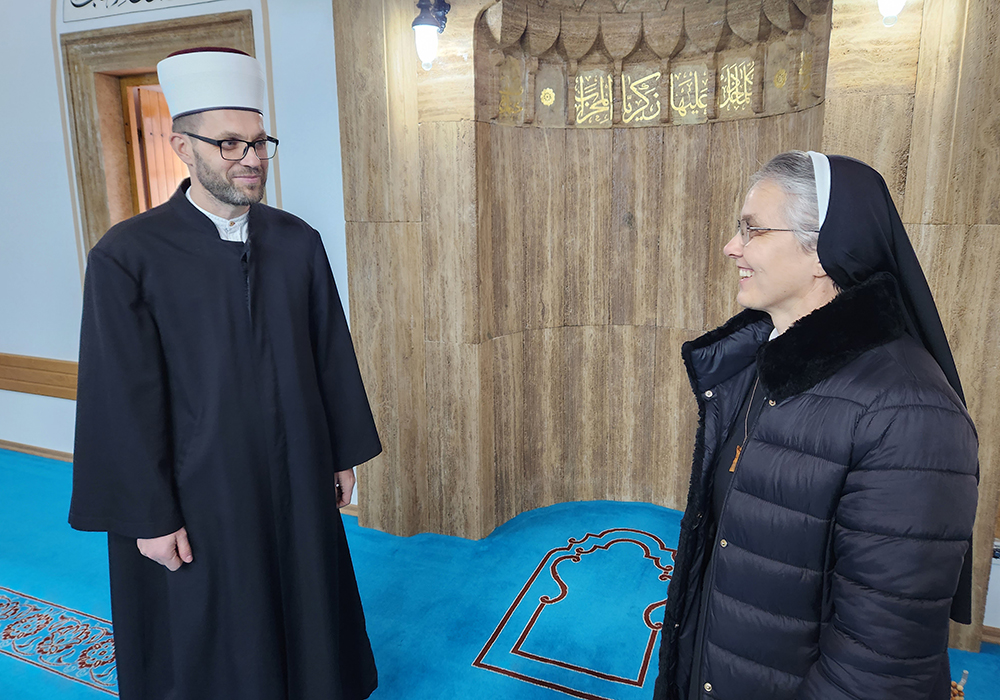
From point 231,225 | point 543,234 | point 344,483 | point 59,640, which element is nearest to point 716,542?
point 344,483

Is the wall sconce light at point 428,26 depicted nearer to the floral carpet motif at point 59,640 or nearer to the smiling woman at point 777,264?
the smiling woman at point 777,264

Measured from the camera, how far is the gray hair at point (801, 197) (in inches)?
45.3

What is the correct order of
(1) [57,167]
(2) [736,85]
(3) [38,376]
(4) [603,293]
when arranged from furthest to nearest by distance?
(3) [38,376], (1) [57,167], (4) [603,293], (2) [736,85]

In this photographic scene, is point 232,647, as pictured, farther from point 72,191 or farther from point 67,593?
point 72,191

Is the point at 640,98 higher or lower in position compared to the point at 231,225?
higher

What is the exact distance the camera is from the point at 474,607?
2.76 metres

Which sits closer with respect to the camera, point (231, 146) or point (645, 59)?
point (231, 146)

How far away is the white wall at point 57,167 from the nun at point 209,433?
1463mm

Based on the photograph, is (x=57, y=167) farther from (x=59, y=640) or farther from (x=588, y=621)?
(x=588, y=621)

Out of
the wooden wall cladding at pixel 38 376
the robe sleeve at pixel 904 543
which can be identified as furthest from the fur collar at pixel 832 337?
the wooden wall cladding at pixel 38 376

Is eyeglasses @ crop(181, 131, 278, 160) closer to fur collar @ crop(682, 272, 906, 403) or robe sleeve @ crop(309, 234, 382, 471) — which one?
robe sleeve @ crop(309, 234, 382, 471)

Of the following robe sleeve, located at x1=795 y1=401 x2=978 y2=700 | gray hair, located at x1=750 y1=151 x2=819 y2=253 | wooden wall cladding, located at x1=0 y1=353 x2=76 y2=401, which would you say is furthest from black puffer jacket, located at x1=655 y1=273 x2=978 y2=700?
wooden wall cladding, located at x1=0 y1=353 x2=76 y2=401

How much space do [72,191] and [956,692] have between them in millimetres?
4879

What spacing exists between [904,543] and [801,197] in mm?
585
